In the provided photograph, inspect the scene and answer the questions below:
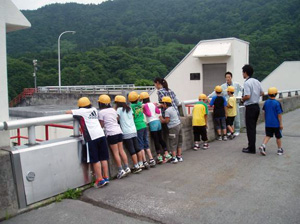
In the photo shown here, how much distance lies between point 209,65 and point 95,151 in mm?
14775

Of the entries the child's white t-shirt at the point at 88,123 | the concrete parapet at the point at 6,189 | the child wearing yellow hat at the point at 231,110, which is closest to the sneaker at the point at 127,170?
the child's white t-shirt at the point at 88,123

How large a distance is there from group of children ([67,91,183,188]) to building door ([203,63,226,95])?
12187 mm

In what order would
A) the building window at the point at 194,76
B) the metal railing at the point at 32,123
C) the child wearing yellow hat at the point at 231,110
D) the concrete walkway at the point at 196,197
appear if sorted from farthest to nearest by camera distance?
the building window at the point at 194,76
the child wearing yellow hat at the point at 231,110
the metal railing at the point at 32,123
the concrete walkway at the point at 196,197

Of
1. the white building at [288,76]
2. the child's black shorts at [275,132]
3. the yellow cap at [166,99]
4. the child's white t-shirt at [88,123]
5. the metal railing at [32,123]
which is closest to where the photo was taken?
the metal railing at [32,123]

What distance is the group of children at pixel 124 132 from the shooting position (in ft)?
17.1

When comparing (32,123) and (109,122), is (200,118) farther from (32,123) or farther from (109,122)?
(32,123)

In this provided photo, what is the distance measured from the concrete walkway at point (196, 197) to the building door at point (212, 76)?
12.1 metres

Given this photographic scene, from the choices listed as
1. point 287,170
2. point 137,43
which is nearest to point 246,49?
point 287,170

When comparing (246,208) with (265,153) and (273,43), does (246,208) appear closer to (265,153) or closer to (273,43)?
(265,153)

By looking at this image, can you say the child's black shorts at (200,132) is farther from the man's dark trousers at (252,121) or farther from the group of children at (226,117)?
the man's dark trousers at (252,121)

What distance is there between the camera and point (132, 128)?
5984mm

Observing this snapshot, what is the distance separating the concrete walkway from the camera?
407 centimetres

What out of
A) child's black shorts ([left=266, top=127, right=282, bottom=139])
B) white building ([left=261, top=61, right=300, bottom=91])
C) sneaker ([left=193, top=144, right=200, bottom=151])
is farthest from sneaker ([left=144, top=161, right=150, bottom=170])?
white building ([left=261, top=61, right=300, bottom=91])

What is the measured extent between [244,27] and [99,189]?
64.6 metres
